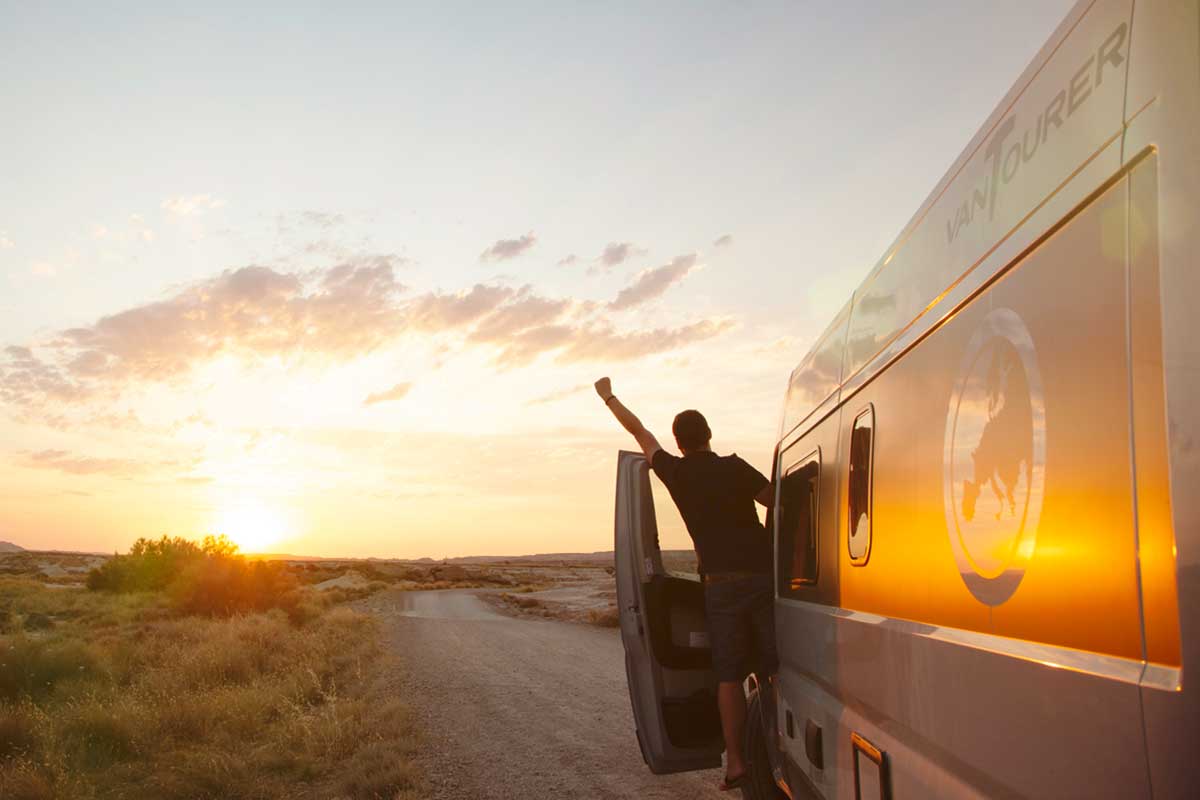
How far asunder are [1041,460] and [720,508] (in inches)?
107

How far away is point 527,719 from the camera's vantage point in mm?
9492

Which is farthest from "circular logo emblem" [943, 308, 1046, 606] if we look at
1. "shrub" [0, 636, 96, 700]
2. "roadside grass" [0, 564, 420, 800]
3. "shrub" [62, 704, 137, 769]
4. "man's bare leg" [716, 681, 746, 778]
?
"shrub" [0, 636, 96, 700]

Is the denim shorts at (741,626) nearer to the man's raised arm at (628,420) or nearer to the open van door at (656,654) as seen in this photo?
A: the open van door at (656,654)

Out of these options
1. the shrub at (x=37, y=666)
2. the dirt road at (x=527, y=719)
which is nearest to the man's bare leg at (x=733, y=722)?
the dirt road at (x=527, y=719)

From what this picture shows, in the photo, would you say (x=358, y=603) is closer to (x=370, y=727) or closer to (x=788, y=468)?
(x=370, y=727)

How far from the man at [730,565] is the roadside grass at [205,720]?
3.13 m

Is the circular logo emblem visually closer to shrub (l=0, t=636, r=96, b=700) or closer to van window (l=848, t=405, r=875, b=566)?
van window (l=848, t=405, r=875, b=566)

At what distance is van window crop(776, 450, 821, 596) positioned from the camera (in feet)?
13.8

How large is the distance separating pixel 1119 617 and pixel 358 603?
3398 centimetres

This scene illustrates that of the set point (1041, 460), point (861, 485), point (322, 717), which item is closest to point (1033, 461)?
point (1041, 460)

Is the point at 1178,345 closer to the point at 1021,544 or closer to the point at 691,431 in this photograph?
the point at 1021,544

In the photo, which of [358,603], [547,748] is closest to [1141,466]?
[547,748]

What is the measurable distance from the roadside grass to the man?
3126 millimetres

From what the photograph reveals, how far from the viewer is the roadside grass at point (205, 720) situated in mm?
7145
